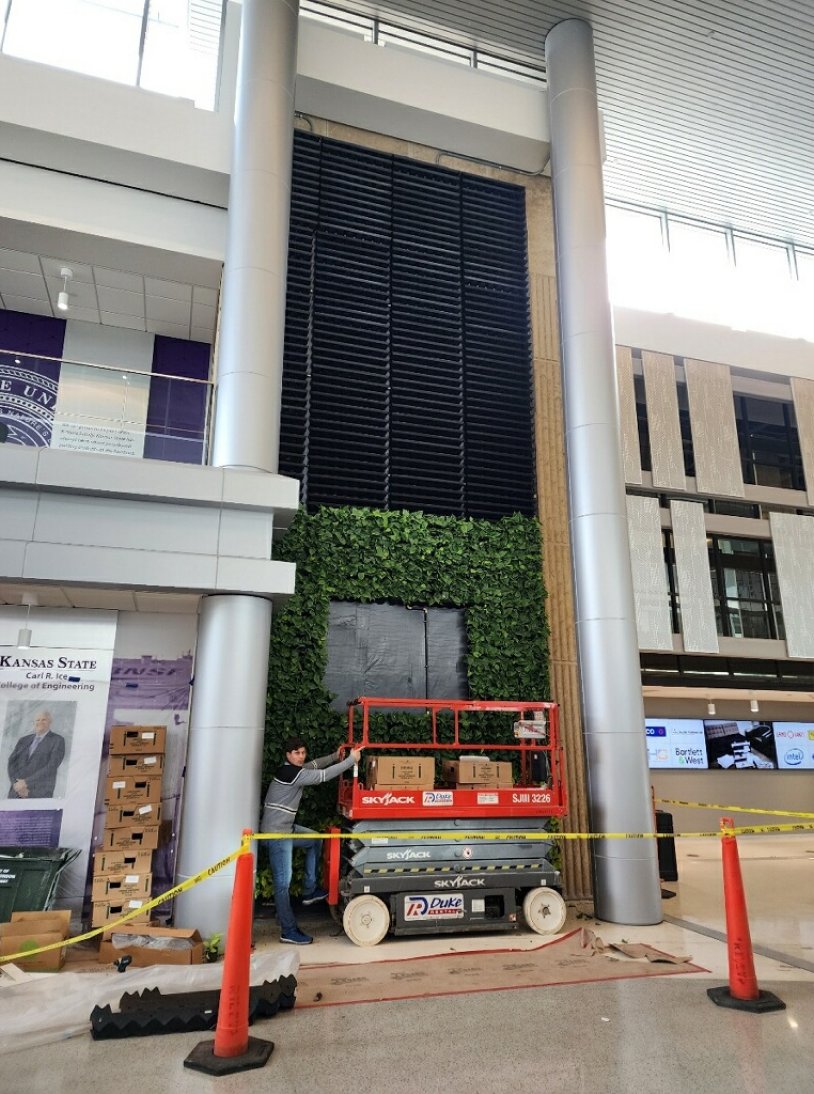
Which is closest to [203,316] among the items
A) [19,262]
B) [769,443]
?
[19,262]

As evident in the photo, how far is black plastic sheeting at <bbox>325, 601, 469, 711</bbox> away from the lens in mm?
8867

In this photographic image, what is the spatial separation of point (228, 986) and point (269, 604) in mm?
3994

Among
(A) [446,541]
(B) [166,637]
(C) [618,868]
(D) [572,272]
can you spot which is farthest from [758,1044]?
(D) [572,272]

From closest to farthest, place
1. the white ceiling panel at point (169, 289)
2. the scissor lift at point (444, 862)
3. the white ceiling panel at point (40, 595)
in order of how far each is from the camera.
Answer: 1. the scissor lift at point (444, 862)
2. the white ceiling panel at point (40, 595)
3. the white ceiling panel at point (169, 289)

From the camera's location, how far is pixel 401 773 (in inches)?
281

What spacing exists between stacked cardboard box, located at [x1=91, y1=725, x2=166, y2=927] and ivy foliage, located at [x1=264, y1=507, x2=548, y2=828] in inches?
50.3

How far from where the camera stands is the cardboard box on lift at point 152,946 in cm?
574

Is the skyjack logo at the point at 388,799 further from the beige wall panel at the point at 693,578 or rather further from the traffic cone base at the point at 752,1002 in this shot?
the beige wall panel at the point at 693,578

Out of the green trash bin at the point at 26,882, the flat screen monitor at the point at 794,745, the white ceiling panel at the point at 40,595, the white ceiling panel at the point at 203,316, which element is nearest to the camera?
the green trash bin at the point at 26,882

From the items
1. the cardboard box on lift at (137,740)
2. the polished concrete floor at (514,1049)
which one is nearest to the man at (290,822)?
the cardboard box on lift at (137,740)

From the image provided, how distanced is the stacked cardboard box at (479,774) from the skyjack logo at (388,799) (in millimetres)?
640

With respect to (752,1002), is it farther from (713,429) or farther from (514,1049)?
(713,429)

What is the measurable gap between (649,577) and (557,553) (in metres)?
3.87

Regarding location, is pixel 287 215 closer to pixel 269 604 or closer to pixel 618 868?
pixel 269 604
